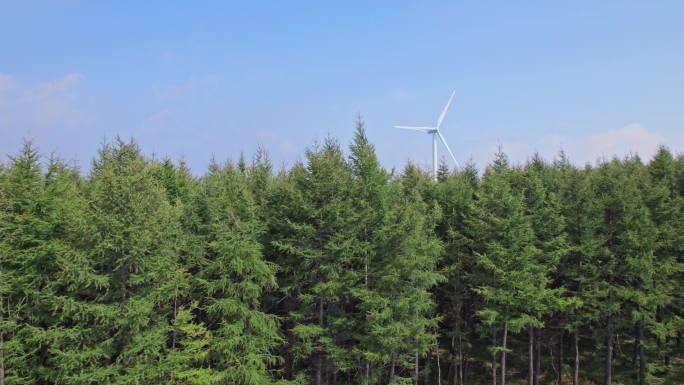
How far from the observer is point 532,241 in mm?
28594

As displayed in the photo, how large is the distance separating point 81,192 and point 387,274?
17694 millimetres

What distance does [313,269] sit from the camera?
26.6 m

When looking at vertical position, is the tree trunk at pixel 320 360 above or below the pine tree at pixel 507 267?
below

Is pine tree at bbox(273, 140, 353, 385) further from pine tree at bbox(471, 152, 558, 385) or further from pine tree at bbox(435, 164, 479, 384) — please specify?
pine tree at bbox(471, 152, 558, 385)

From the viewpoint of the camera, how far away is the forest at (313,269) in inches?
843

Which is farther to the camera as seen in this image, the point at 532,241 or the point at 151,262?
the point at 532,241

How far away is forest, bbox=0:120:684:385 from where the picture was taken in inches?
843

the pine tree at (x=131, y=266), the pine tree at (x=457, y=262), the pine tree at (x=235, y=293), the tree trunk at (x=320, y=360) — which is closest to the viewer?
the pine tree at (x=131, y=266)

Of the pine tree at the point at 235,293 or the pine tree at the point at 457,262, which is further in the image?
the pine tree at the point at 457,262

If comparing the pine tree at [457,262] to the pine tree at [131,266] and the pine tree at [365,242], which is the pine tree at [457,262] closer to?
the pine tree at [365,242]

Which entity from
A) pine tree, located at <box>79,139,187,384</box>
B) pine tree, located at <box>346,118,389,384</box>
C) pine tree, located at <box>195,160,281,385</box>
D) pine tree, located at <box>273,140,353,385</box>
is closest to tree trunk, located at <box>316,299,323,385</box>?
pine tree, located at <box>273,140,353,385</box>

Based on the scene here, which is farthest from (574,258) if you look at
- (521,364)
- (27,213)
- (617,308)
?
(27,213)

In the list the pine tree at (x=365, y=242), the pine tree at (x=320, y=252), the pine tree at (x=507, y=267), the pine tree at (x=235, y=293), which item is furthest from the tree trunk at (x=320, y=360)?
the pine tree at (x=507, y=267)

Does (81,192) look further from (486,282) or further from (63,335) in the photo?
(486,282)
